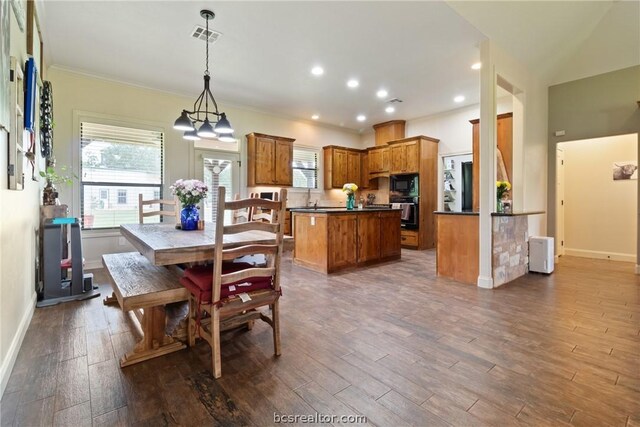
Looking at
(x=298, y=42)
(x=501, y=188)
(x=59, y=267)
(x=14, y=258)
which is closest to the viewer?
(x=14, y=258)

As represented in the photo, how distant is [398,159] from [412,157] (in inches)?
15.5

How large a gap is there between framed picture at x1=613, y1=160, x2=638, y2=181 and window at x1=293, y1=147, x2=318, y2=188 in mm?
5739

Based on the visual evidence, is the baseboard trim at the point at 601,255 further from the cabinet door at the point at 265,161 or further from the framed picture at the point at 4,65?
the framed picture at the point at 4,65

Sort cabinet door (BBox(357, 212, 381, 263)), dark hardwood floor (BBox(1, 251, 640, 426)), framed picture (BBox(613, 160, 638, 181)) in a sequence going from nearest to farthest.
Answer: dark hardwood floor (BBox(1, 251, 640, 426))
cabinet door (BBox(357, 212, 381, 263))
framed picture (BBox(613, 160, 638, 181))

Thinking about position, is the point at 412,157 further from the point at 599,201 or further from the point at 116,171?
the point at 116,171

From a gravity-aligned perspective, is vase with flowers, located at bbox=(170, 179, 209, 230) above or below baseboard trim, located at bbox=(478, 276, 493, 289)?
above

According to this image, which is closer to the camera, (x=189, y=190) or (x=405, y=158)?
(x=189, y=190)

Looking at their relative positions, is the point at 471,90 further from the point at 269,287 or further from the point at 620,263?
the point at 269,287

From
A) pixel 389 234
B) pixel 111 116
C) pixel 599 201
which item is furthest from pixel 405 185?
pixel 111 116

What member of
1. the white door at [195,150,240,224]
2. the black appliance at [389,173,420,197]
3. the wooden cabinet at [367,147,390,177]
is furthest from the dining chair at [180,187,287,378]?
the wooden cabinet at [367,147,390,177]

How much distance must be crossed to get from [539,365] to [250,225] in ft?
6.57

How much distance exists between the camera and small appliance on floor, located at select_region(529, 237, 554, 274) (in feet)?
14.0

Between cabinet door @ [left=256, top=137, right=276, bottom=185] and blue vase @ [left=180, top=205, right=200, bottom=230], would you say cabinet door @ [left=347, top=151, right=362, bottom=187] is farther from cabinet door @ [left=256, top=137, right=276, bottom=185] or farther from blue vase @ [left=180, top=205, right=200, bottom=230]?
blue vase @ [left=180, top=205, right=200, bottom=230]

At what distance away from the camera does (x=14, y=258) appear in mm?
2062
